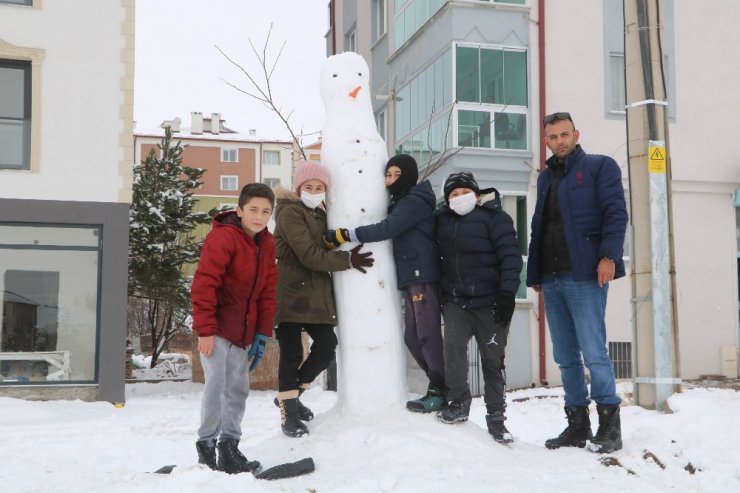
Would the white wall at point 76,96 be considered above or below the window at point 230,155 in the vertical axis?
below

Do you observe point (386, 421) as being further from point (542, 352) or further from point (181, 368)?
point (181, 368)

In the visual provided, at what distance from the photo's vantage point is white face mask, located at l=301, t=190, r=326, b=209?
5.52 meters

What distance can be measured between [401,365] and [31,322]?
33.3ft

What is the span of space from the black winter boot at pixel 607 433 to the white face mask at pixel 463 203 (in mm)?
1494

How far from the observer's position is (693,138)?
16.0m

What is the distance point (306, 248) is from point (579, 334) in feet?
5.93

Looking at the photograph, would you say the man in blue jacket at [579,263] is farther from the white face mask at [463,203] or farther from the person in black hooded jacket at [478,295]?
the white face mask at [463,203]

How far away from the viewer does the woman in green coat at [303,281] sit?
17.6 ft

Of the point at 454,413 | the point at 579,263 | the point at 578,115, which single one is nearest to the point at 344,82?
the point at 579,263

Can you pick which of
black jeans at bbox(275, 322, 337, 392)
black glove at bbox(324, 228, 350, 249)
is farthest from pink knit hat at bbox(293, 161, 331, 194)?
black jeans at bbox(275, 322, 337, 392)

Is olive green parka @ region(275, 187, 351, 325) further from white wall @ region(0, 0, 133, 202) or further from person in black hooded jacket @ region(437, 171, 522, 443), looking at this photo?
white wall @ region(0, 0, 133, 202)

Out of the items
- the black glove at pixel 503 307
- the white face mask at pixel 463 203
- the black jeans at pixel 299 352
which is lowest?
the black jeans at pixel 299 352

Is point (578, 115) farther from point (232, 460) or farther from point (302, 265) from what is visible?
point (232, 460)

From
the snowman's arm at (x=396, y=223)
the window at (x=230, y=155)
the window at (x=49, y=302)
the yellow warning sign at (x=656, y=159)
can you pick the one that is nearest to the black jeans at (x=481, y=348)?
the snowman's arm at (x=396, y=223)
